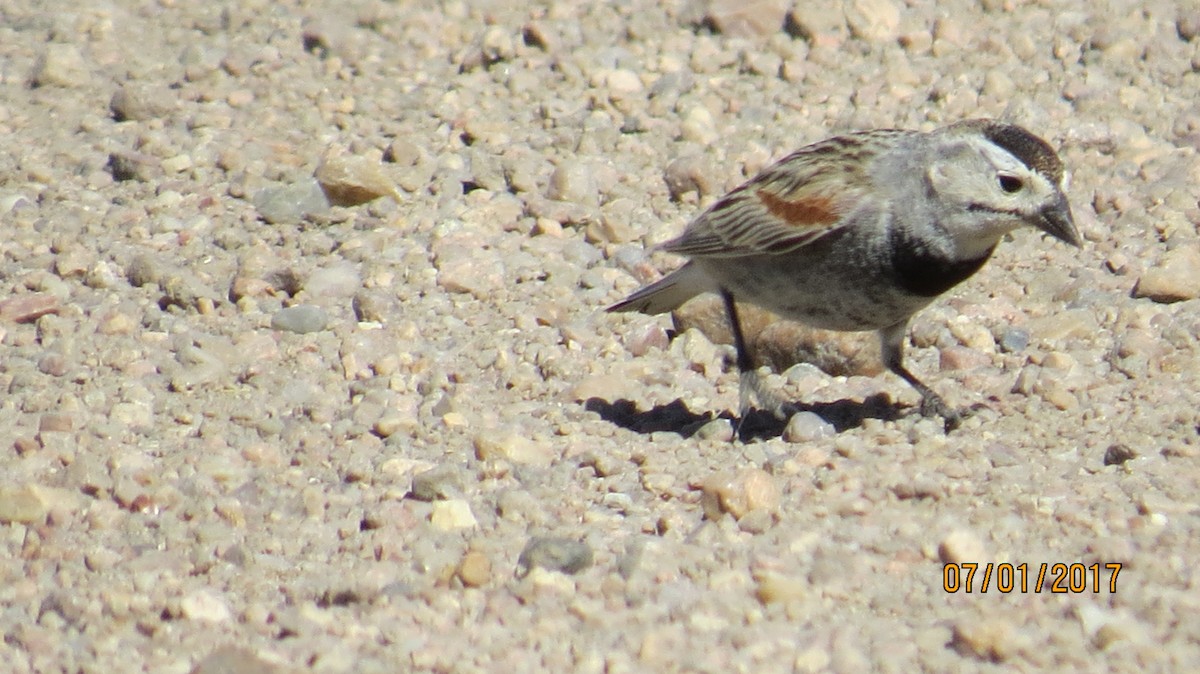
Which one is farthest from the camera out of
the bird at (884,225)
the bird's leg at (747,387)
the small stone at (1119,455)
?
the bird's leg at (747,387)

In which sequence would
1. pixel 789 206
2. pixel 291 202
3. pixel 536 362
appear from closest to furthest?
pixel 789 206 → pixel 536 362 → pixel 291 202

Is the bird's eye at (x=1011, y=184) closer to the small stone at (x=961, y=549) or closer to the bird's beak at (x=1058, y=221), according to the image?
the bird's beak at (x=1058, y=221)

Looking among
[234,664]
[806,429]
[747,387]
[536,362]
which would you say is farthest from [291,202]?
[234,664]

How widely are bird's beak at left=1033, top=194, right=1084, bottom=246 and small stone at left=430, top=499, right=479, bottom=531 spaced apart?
7.77ft

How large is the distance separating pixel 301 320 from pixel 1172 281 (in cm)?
383

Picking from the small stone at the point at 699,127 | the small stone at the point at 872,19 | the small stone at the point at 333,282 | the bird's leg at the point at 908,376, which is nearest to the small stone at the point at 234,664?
the bird's leg at the point at 908,376

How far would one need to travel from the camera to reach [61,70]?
9.64 m

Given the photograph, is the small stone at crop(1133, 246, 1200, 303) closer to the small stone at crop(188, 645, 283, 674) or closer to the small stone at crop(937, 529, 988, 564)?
the small stone at crop(937, 529, 988, 564)

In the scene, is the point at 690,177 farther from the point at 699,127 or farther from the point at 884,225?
the point at 884,225

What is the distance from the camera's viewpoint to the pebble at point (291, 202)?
838 cm

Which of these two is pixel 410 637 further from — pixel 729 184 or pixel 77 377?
pixel 729 184

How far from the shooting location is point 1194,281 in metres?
7.50

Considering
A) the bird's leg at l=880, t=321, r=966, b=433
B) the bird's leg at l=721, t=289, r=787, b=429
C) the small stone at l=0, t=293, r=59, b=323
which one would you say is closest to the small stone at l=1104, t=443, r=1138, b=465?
the bird's leg at l=880, t=321, r=966, b=433
